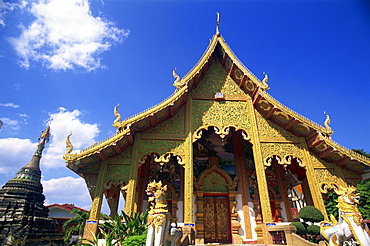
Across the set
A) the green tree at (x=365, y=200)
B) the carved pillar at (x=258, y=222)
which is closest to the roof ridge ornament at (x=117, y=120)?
the carved pillar at (x=258, y=222)

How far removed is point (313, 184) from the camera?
7.70 meters

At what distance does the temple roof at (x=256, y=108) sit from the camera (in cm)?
722

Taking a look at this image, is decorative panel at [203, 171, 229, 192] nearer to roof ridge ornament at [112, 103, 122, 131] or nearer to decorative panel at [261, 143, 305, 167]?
decorative panel at [261, 143, 305, 167]

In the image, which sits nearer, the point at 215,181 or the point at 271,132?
the point at 271,132

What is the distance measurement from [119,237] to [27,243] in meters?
3.95

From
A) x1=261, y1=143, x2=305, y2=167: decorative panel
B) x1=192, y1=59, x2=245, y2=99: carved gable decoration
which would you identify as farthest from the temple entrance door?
x1=192, y1=59, x2=245, y2=99: carved gable decoration

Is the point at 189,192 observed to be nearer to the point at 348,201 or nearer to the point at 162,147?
the point at 162,147

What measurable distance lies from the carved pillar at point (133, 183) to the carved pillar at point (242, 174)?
14.2 feet

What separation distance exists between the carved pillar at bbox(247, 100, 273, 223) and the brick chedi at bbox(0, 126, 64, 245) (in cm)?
759

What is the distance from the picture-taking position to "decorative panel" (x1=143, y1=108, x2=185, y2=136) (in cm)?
823

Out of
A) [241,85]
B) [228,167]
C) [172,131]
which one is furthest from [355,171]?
[172,131]

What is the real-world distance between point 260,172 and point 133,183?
437 centimetres

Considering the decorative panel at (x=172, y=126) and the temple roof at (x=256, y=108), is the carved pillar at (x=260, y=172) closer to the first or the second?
the temple roof at (x=256, y=108)

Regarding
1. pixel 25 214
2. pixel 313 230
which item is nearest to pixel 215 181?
pixel 313 230
